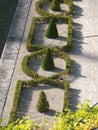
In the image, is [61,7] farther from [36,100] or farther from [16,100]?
[16,100]

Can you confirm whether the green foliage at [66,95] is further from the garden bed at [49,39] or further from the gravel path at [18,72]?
the garden bed at [49,39]

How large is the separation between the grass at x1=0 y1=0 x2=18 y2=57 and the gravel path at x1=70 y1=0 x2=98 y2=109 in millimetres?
3876

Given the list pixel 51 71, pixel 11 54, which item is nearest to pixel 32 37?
pixel 11 54

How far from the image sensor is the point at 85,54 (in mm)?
17688

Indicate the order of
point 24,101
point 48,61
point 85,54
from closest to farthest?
point 24,101
point 48,61
point 85,54

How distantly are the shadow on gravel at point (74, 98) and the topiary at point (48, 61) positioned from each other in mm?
1638

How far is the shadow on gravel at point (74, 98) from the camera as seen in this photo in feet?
48.1

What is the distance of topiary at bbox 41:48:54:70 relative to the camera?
53.6 ft

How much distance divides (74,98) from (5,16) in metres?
9.00

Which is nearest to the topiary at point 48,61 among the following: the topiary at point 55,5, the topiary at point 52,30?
the topiary at point 52,30

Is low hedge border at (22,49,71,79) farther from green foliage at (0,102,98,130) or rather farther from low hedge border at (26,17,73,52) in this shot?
green foliage at (0,102,98,130)

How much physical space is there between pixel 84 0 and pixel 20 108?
10.2 metres

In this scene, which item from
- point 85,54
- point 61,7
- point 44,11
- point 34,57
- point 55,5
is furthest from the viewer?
point 61,7

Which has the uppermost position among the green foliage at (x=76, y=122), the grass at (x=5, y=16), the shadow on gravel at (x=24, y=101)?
the green foliage at (x=76, y=122)
